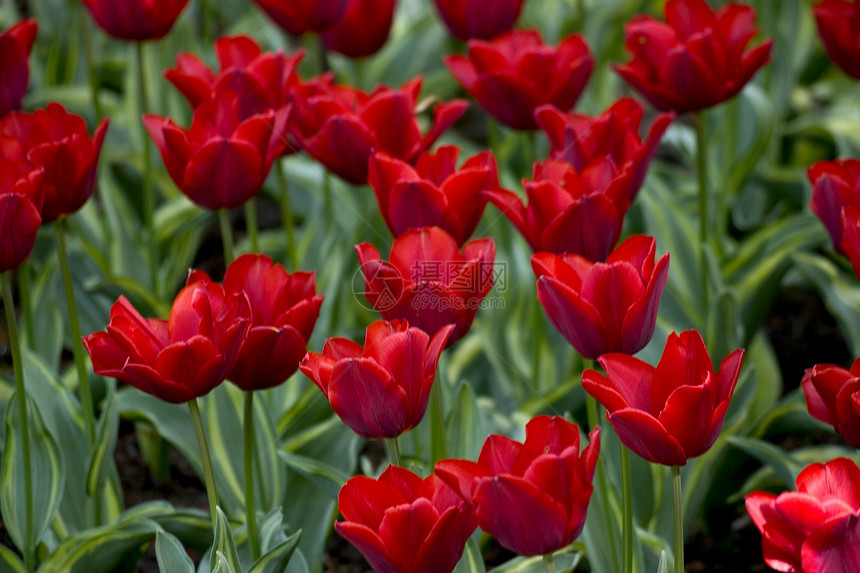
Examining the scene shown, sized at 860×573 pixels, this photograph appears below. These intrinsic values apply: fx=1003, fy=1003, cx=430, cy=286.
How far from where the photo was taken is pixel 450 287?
822 millimetres

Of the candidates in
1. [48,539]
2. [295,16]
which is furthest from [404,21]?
[48,539]

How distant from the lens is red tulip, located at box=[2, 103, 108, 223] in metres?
0.98

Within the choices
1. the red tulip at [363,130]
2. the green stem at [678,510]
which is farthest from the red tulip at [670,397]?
the red tulip at [363,130]

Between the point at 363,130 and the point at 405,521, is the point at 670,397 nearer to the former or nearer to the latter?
the point at 405,521

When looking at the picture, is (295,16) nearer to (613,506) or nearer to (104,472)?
(104,472)

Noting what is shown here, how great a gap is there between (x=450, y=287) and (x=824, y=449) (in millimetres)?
699

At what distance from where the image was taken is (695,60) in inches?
44.6

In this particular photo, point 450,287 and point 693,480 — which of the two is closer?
point 450,287

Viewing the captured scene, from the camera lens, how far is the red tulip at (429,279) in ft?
2.65

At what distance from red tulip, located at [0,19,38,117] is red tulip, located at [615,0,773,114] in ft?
2.32

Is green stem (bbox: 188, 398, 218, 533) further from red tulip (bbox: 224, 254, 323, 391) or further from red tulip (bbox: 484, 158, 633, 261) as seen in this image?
red tulip (bbox: 484, 158, 633, 261)

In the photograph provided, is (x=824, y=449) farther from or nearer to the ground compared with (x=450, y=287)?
nearer to the ground

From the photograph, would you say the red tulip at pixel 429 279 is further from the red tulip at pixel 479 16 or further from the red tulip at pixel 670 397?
the red tulip at pixel 479 16

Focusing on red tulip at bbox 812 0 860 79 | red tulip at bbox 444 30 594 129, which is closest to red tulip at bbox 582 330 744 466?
red tulip at bbox 444 30 594 129
